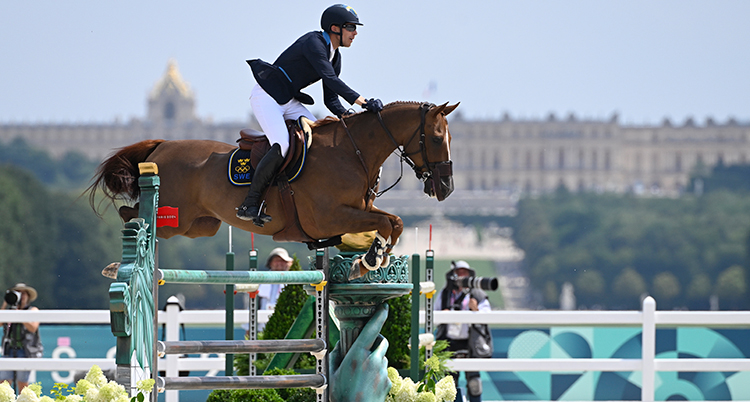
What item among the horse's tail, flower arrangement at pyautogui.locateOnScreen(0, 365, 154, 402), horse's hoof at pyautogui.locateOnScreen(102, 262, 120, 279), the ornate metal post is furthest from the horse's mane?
flower arrangement at pyautogui.locateOnScreen(0, 365, 154, 402)

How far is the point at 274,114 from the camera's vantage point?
5828 mm

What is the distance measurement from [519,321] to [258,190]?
13.9 ft

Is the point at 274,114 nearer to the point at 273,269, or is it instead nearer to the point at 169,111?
the point at 273,269

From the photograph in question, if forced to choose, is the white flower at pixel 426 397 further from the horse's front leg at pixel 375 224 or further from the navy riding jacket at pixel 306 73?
the navy riding jacket at pixel 306 73

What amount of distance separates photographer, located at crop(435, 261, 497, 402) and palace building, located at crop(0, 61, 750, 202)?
389 ft

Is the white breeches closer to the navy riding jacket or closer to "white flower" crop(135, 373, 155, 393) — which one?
the navy riding jacket

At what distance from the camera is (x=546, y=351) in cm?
1103

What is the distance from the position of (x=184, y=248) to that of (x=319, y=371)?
6675 cm

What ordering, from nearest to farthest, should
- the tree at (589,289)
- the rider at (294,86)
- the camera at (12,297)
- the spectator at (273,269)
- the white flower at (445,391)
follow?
the white flower at (445,391) < the rider at (294,86) < the spectator at (273,269) < the camera at (12,297) < the tree at (589,289)

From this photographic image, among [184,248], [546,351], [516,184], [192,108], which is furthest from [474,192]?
[546,351]

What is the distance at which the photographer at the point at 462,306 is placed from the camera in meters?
Result: 9.09

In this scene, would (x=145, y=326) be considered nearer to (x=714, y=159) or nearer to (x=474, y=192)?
(x=474, y=192)

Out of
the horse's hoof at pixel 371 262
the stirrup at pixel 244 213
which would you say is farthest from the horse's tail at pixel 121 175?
the horse's hoof at pixel 371 262

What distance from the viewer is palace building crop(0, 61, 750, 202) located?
13000 centimetres
